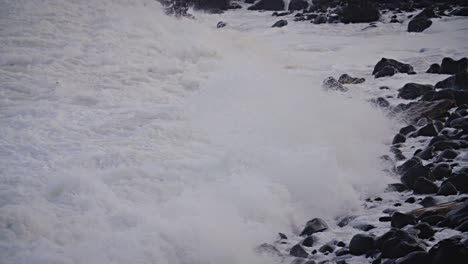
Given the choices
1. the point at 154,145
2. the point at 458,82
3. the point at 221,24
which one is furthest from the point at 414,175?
the point at 221,24

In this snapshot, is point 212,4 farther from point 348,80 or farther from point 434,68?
point 434,68

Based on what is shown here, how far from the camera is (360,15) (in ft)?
59.3

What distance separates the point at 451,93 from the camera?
284 inches

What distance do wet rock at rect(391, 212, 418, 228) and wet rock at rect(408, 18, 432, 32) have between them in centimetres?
1264

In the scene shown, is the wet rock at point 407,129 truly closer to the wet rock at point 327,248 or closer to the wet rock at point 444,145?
the wet rock at point 444,145

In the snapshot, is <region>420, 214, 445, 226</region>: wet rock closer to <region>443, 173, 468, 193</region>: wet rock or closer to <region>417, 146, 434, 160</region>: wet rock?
<region>443, 173, 468, 193</region>: wet rock

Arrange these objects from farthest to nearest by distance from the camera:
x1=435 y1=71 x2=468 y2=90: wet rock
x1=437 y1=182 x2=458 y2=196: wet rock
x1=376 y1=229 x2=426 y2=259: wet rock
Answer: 1. x1=435 y1=71 x2=468 y2=90: wet rock
2. x1=437 y1=182 x2=458 y2=196: wet rock
3. x1=376 y1=229 x2=426 y2=259: wet rock

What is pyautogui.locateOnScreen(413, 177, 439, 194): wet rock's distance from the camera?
4.50 metres

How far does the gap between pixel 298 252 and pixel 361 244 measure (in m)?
0.47

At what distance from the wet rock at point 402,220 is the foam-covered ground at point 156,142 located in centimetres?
63

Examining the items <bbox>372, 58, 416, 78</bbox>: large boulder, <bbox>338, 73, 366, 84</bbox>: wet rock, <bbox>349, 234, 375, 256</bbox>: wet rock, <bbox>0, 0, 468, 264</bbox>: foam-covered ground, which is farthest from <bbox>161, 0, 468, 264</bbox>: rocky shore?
<bbox>372, 58, 416, 78</bbox>: large boulder

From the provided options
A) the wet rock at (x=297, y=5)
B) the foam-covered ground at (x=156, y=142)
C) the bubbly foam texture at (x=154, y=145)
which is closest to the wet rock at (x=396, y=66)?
the foam-covered ground at (x=156, y=142)

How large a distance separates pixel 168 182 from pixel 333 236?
1.62m

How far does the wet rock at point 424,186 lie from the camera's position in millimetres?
4496
